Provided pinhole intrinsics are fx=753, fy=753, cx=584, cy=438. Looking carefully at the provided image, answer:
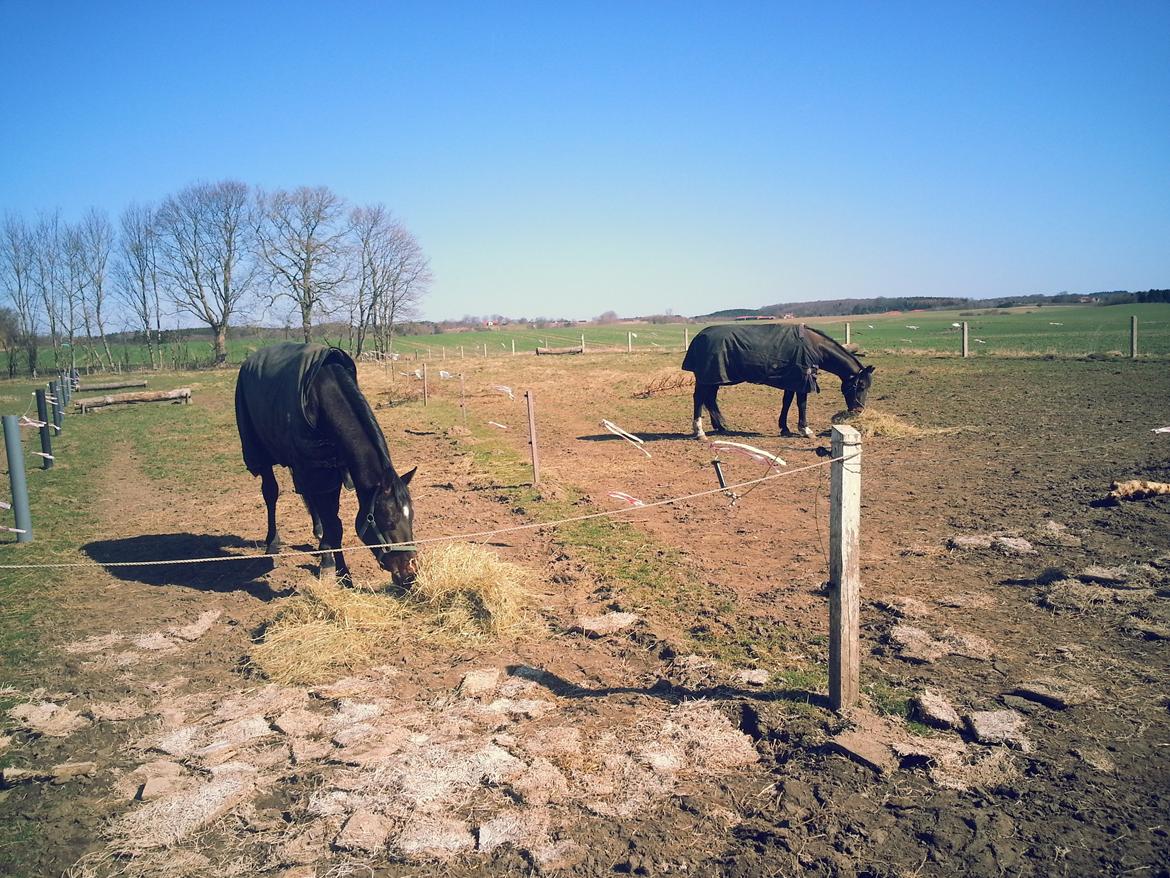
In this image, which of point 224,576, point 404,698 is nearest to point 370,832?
point 404,698

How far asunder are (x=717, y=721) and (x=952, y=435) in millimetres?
10186

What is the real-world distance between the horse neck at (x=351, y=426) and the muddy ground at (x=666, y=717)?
40.2 inches

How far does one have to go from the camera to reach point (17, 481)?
8.29 m

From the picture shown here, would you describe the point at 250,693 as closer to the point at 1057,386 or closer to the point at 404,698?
the point at 404,698

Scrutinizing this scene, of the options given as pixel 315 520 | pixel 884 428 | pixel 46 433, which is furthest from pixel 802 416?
pixel 46 433

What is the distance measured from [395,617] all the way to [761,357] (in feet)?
30.7

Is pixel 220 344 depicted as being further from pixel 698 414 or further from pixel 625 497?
pixel 625 497

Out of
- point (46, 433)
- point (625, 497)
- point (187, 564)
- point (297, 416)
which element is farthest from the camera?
point (46, 433)

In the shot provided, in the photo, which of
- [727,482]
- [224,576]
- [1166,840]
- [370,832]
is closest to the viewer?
[1166,840]

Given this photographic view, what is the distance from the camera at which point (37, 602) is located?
6.47 metres

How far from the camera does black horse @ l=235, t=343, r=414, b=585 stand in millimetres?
6016

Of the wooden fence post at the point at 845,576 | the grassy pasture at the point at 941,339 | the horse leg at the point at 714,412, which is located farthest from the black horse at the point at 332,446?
the grassy pasture at the point at 941,339

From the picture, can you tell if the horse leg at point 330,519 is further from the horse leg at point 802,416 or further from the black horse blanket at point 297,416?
the horse leg at point 802,416

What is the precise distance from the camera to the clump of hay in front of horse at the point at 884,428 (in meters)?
12.8
